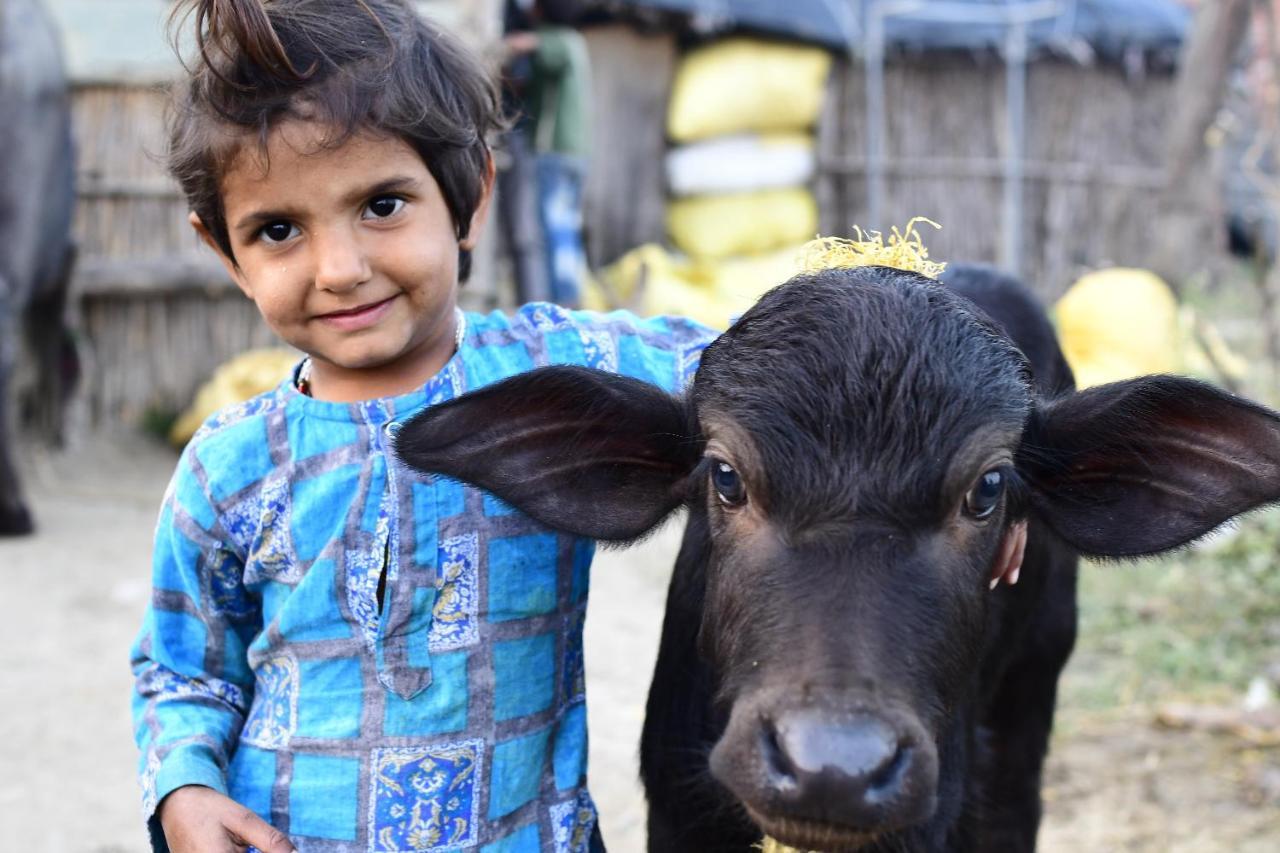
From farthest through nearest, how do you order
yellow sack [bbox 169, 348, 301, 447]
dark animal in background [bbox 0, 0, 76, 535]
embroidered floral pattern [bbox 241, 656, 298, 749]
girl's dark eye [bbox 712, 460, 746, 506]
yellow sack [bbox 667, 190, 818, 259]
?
yellow sack [bbox 667, 190, 818, 259]
yellow sack [bbox 169, 348, 301, 447]
dark animal in background [bbox 0, 0, 76, 535]
embroidered floral pattern [bbox 241, 656, 298, 749]
girl's dark eye [bbox 712, 460, 746, 506]

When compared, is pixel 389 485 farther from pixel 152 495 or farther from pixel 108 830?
pixel 152 495

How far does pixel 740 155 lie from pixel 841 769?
9.46 metres

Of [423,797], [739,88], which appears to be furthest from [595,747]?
[739,88]

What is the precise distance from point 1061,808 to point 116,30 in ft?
22.3

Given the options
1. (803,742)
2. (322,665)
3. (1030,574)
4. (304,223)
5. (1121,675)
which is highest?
(304,223)

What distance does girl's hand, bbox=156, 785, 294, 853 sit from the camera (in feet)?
7.67

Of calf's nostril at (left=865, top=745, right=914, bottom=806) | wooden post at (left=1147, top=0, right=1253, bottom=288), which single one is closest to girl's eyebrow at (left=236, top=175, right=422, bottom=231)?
calf's nostril at (left=865, top=745, right=914, bottom=806)

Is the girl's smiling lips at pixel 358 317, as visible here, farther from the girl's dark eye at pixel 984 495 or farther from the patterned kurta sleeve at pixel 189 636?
the girl's dark eye at pixel 984 495

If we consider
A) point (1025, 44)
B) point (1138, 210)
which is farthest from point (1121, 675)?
point (1138, 210)

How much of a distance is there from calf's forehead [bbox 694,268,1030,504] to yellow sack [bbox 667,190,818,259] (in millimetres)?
8410

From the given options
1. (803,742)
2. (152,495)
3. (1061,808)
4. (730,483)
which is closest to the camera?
(803,742)

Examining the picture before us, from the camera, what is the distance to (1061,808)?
13.9 feet

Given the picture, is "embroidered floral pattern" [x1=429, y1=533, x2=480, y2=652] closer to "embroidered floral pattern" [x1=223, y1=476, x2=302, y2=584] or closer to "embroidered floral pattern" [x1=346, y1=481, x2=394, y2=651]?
"embroidered floral pattern" [x1=346, y1=481, x2=394, y2=651]

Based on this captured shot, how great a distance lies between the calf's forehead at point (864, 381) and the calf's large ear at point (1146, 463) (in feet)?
0.41
